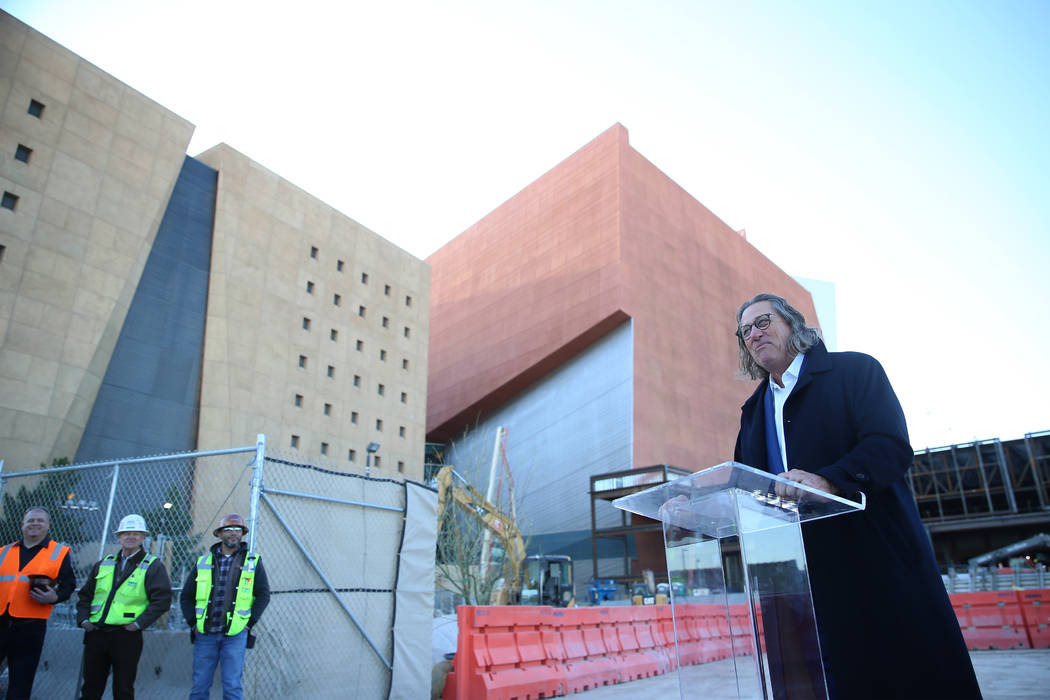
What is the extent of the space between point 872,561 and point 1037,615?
17476mm

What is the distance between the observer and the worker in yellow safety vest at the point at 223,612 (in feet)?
20.1

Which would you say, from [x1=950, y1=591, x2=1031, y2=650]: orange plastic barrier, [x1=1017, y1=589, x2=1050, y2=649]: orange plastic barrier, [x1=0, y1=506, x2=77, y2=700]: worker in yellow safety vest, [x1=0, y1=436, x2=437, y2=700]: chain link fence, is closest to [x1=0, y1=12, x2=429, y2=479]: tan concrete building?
[x1=0, y1=436, x2=437, y2=700]: chain link fence

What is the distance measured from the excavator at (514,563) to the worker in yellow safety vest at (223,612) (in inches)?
594

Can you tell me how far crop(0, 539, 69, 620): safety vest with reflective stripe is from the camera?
6.09 meters

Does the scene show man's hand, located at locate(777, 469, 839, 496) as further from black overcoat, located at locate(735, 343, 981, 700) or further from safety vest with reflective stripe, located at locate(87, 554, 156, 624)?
safety vest with reflective stripe, located at locate(87, 554, 156, 624)

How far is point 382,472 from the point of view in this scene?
30.8 m

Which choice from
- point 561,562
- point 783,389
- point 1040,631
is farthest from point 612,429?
point 783,389

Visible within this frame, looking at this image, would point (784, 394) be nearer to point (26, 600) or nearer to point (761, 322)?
point (761, 322)

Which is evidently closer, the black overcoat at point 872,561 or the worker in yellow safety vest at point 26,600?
the black overcoat at point 872,561

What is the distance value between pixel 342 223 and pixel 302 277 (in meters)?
3.90

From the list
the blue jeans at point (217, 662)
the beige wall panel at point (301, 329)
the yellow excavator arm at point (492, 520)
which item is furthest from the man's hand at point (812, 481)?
the beige wall panel at point (301, 329)

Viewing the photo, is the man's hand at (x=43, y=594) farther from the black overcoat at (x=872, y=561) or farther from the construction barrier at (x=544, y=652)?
the black overcoat at (x=872, y=561)

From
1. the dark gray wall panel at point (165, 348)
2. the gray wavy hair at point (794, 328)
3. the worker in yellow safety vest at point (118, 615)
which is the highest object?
the dark gray wall panel at point (165, 348)

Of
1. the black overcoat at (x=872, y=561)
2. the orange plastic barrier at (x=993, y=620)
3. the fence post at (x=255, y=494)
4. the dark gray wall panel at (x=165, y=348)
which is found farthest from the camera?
the dark gray wall panel at (x=165, y=348)
